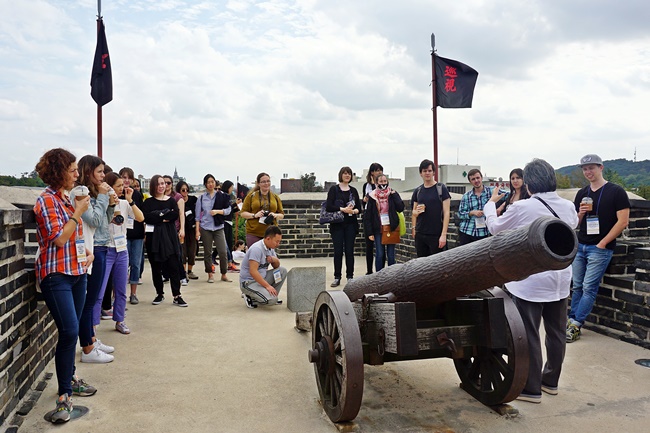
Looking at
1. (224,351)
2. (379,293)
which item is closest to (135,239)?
(224,351)

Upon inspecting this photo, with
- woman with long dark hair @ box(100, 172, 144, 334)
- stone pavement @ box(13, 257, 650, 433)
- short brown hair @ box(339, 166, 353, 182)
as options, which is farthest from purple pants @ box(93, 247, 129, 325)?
short brown hair @ box(339, 166, 353, 182)

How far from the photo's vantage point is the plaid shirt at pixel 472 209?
689 cm

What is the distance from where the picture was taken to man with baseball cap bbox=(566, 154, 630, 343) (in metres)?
5.29

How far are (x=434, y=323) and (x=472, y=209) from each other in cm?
366

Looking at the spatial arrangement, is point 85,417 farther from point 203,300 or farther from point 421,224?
point 421,224

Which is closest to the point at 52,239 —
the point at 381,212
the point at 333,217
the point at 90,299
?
the point at 90,299

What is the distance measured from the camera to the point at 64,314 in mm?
3396

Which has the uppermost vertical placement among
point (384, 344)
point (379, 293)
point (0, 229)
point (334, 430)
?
point (0, 229)

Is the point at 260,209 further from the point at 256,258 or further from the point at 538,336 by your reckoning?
the point at 538,336

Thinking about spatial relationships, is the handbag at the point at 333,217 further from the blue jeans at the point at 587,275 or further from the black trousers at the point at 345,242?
the blue jeans at the point at 587,275

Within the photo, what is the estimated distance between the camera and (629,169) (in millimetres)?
126500

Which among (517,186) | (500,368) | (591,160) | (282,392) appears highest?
(591,160)

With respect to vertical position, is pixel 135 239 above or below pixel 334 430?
above

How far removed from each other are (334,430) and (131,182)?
17.3 ft
